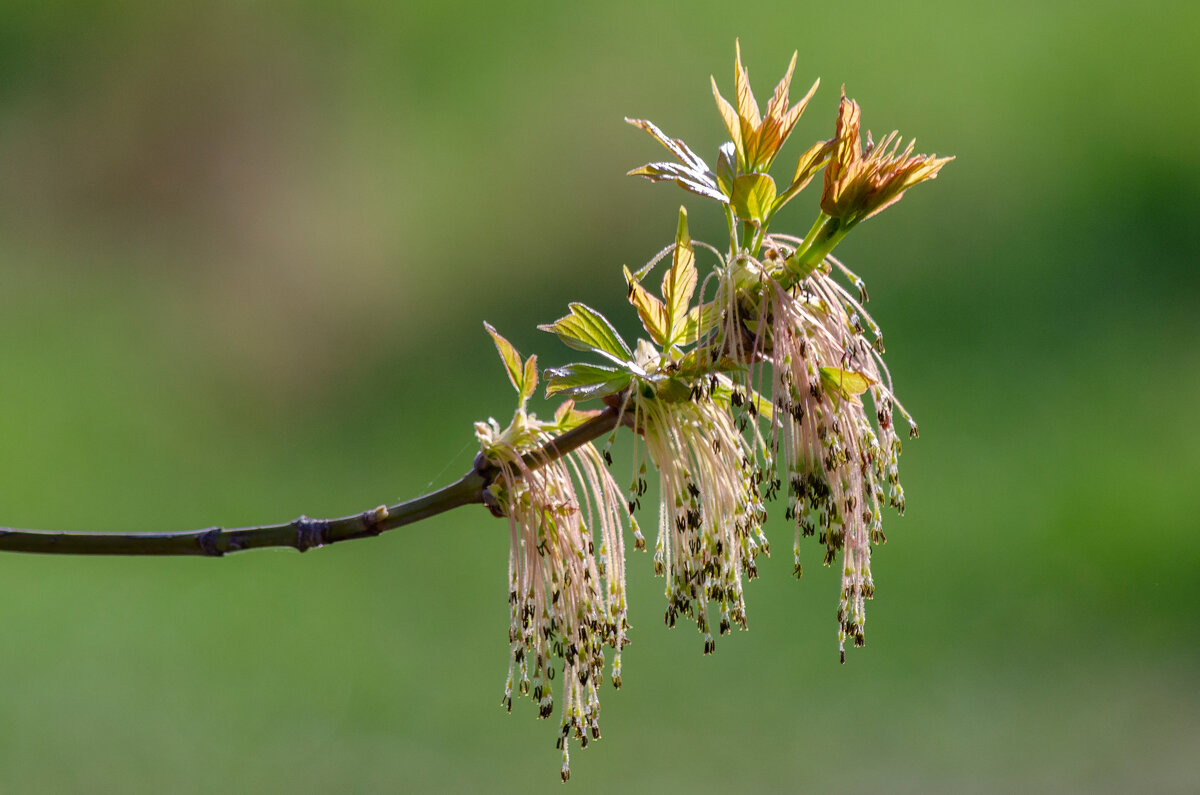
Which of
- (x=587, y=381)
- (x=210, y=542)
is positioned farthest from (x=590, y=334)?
(x=210, y=542)

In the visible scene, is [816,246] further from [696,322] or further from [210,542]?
[210,542]

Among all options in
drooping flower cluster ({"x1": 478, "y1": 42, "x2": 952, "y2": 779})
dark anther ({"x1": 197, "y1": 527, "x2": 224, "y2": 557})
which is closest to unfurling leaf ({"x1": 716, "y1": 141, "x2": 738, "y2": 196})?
drooping flower cluster ({"x1": 478, "y1": 42, "x2": 952, "y2": 779})

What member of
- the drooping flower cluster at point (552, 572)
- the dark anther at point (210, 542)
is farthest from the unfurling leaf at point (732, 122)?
the dark anther at point (210, 542)

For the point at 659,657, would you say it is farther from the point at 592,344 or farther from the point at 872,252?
the point at 592,344

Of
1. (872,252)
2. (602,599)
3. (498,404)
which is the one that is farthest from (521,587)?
(872,252)

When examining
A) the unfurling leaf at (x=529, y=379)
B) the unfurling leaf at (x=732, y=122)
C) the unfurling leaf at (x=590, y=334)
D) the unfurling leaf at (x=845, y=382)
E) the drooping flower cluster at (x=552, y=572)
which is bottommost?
the drooping flower cluster at (x=552, y=572)

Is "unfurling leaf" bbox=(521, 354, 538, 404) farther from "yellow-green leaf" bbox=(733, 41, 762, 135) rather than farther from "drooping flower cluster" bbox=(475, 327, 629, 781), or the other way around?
"yellow-green leaf" bbox=(733, 41, 762, 135)

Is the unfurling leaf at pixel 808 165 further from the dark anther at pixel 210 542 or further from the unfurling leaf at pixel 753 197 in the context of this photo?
the dark anther at pixel 210 542
